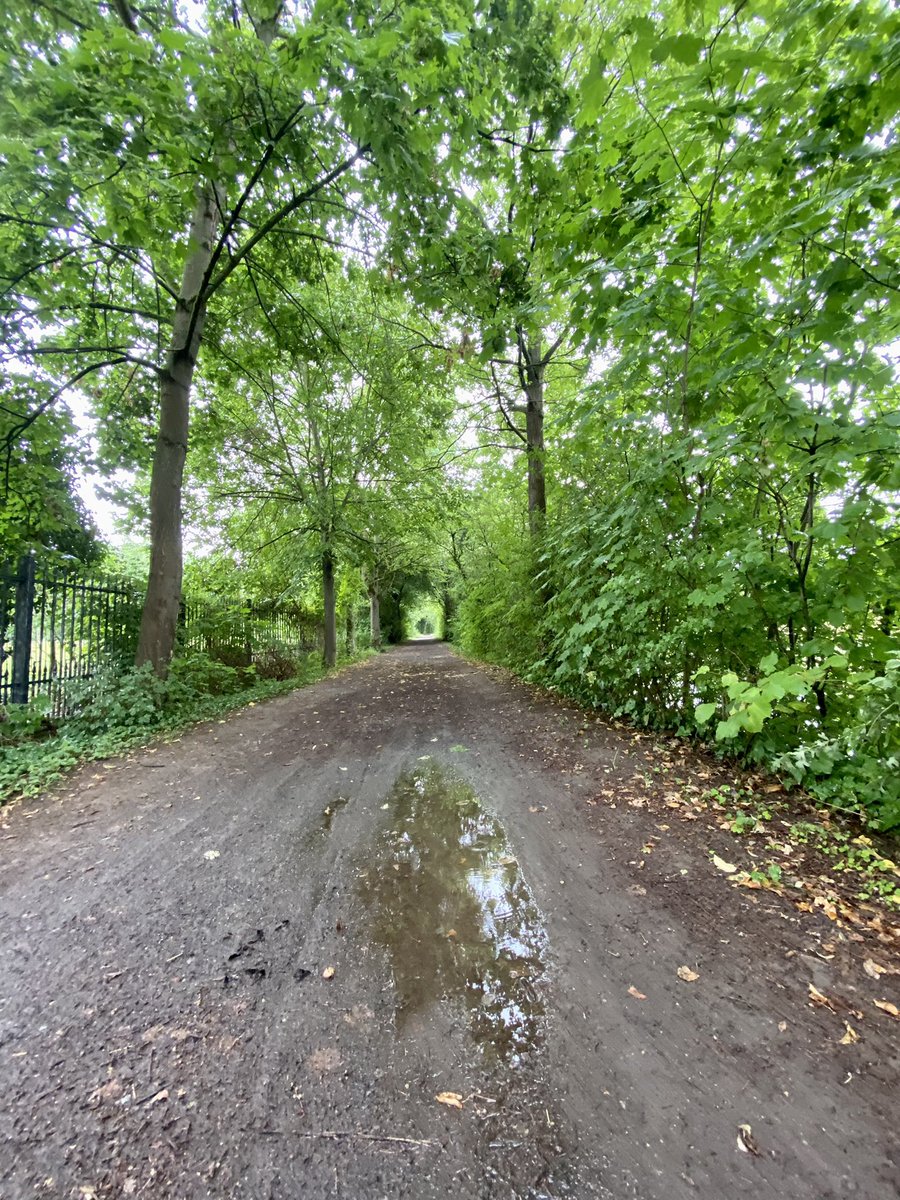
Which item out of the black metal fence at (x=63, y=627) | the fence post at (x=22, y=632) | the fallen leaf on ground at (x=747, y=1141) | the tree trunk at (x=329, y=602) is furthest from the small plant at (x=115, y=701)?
the tree trunk at (x=329, y=602)

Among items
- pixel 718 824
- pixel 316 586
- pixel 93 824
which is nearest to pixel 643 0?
pixel 718 824

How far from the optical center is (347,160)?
16.0ft

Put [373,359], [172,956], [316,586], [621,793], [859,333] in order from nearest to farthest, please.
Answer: [172,956] → [859,333] → [621,793] → [373,359] → [316,586]

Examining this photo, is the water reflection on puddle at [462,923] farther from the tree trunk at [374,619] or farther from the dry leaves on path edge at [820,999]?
the tree trunk at [374,619]

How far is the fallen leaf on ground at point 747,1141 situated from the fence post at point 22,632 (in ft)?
24.8

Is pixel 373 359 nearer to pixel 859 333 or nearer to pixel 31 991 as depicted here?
pixel 859 333

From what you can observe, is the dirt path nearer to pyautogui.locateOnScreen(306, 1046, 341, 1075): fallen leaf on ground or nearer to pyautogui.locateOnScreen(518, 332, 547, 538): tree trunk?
pyautogui.locateOnScreen(306, 1046, 341, 1075): fallen leaf on ground

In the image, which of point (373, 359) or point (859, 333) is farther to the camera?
point (373, 359)

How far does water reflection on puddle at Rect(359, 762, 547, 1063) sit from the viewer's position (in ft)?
6.05

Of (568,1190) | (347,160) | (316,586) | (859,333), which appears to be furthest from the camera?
(316,586)

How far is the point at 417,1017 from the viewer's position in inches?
71.5

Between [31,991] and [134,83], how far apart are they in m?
5.23

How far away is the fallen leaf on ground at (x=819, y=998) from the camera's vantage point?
1.81m

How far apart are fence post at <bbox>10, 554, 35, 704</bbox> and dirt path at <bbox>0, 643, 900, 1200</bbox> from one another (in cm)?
332
